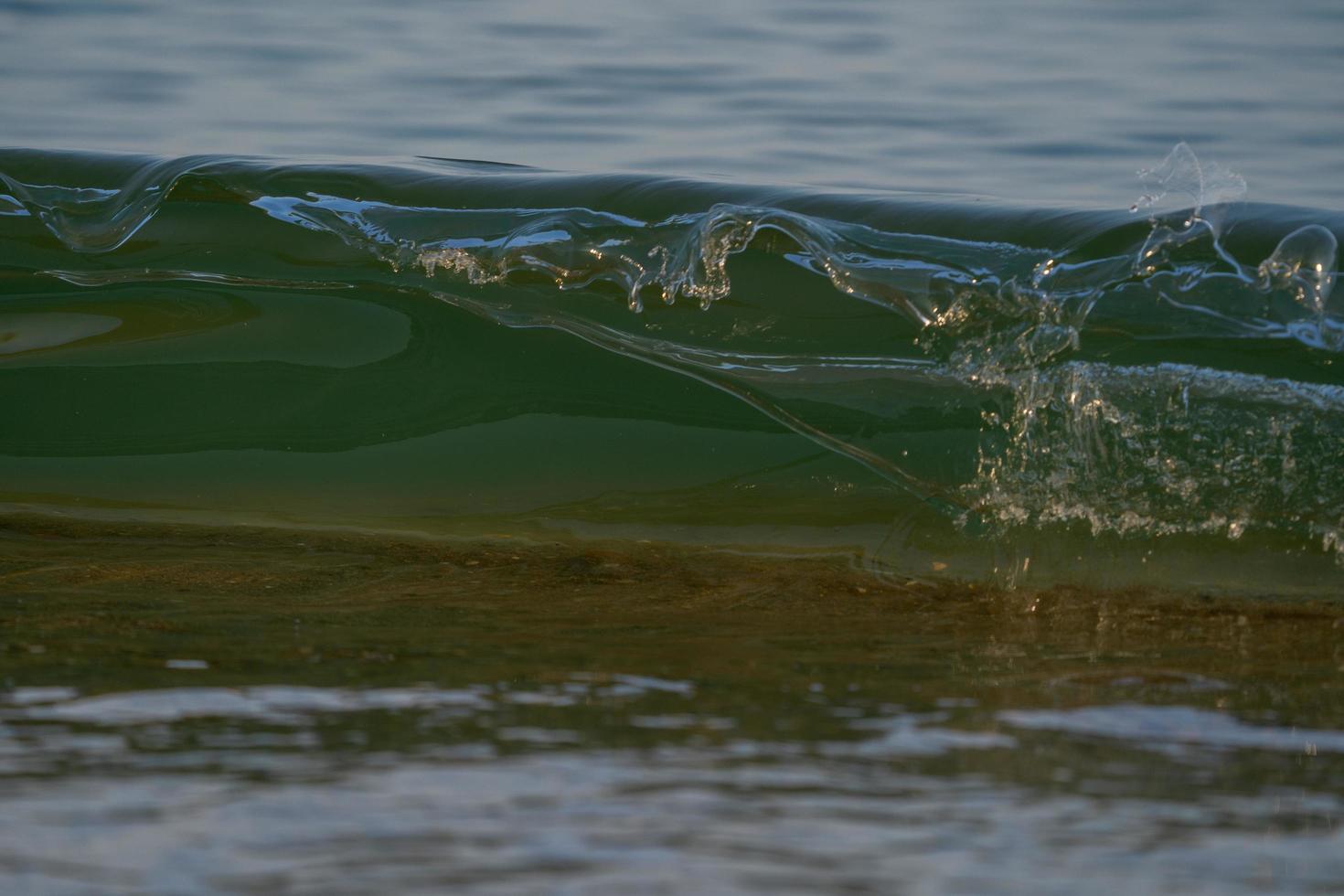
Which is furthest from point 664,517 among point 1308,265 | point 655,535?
point 1308,265

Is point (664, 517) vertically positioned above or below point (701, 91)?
below

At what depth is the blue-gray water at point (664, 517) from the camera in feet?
3.30

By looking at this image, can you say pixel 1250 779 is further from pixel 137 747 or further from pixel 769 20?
pixel 769 20

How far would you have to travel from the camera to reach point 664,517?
6.85ft

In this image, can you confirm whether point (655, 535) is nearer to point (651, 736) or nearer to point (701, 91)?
point (651, 736)

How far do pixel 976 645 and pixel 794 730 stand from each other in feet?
1.27

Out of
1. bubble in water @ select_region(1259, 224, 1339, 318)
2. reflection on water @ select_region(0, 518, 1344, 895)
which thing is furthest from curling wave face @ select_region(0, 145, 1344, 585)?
reflection on water @ select_region(0, 518, 1344, 895)

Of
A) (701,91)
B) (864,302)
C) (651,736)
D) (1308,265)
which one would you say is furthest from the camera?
(701,91)

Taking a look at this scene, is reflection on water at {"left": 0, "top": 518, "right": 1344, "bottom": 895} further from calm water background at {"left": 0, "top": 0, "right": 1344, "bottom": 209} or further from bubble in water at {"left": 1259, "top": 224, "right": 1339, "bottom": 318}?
calm water background at {"left": 0, "top": 0, "right": 1344, "bottom": 209}

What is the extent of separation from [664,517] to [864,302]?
0.41 m

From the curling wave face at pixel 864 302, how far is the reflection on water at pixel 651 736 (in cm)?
19

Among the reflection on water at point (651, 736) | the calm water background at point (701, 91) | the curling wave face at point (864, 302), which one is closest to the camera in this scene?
the reflection on water at point (651, 736)

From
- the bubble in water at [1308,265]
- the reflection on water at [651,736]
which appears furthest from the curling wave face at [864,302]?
the reflection on water at [651,736]

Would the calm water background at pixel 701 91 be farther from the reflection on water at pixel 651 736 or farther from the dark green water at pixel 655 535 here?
the reflection on water at pixel 651 736
